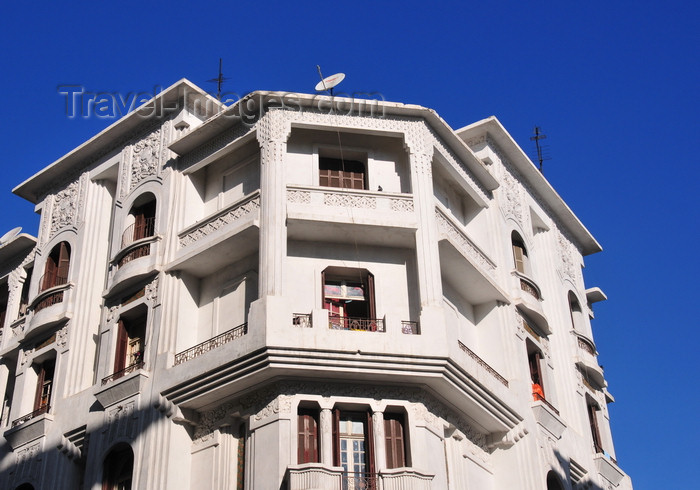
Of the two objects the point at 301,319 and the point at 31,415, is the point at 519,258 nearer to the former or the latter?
the point at 301,319

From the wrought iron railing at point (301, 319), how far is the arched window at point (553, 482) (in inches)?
308

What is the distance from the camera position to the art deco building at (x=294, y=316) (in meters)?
23.2

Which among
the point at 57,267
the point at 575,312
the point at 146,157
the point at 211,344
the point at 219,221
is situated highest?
the point at 146,157

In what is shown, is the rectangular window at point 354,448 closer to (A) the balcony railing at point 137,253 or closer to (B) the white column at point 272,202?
(B) the white column at point 272,202

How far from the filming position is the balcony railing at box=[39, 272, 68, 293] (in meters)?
30.4

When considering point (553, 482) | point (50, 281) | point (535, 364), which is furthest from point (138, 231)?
point (553, 482)

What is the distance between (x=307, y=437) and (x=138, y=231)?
8.88m

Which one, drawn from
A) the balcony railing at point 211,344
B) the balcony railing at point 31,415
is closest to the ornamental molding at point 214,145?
the balcony railing at point 211,344

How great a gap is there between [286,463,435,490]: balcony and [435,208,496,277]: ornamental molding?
6567 millimetres

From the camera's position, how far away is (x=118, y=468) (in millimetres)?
25375

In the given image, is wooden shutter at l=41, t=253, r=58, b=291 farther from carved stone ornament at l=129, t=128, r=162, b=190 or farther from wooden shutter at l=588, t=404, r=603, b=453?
wooden shutter at l=588, t=404, r=603, b=453

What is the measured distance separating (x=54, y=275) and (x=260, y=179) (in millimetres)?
8462

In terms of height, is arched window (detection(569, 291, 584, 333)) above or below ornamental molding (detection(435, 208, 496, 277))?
above

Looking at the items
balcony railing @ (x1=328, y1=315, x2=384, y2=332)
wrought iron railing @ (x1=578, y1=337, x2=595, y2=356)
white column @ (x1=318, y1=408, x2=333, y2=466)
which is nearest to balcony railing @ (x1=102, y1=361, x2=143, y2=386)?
balcony railing @ (x1=328, y1=315, x2=384, y2=332)
